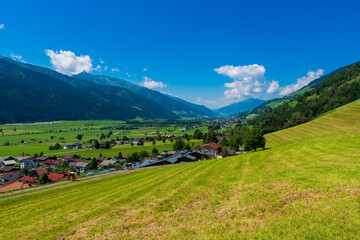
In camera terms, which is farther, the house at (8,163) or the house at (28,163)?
the house at (8,163)

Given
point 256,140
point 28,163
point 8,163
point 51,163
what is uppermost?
point 256,140

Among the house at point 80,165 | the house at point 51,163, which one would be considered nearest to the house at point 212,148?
the house at point 80,165

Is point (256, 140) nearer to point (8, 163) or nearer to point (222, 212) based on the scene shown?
point (222, 212)

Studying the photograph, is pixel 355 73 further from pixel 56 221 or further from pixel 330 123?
pixel 56 221

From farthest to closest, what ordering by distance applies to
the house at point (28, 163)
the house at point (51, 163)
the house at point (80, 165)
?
1. the house at point (28, 163)
2. the house at point (51, 163)
3. the house at point (80, 165)

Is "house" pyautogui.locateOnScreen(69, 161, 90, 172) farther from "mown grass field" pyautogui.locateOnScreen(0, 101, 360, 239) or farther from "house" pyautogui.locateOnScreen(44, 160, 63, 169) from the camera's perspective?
"mown grass field" pyautogui.locateOnScreen(0, 101, 360, 239)

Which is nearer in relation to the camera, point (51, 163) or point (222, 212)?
point (222, 212)

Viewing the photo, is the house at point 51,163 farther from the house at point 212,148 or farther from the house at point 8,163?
the house at point 212,148

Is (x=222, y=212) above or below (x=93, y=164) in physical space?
above

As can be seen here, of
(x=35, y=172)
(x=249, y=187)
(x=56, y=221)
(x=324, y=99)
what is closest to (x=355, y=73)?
(x=324, y=99)

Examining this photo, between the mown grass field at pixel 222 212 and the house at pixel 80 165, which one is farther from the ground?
the mown grass field at pixel 222 212

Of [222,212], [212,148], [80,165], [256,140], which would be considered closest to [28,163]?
[80,165]

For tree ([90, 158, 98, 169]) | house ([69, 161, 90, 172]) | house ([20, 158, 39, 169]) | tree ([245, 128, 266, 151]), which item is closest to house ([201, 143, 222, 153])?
tree ([245, 128, 266, 151])

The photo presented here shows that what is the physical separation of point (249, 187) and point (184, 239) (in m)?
8.12
